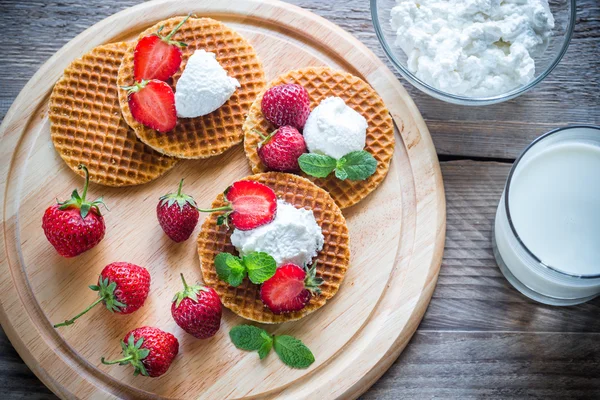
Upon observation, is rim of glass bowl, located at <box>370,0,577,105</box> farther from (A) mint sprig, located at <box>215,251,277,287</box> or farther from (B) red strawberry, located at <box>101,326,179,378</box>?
(B) red strawberry, located at <box>101,326,179,378</box>

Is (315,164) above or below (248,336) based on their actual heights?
above

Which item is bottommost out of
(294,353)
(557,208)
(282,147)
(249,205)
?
(294,353)

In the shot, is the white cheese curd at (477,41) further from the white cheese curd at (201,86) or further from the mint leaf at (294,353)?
the mint leaf at (294,353)

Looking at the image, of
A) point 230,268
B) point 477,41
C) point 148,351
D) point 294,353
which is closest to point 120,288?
point 148,351

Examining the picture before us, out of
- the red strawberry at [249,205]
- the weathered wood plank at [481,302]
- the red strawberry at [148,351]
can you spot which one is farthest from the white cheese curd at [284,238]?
the weathered wood plank at [481,302]

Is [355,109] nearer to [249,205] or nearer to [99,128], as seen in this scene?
[249,205]

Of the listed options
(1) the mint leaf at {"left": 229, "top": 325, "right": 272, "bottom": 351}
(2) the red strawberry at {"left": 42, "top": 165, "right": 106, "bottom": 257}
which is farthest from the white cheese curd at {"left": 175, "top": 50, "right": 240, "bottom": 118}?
(1) the mint leaf at {"left": 229, "top": 325, "right": 272, "bottom": 351}
